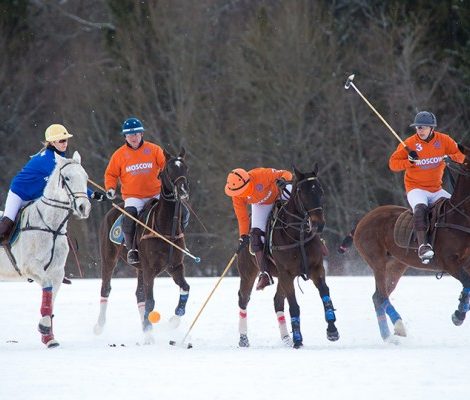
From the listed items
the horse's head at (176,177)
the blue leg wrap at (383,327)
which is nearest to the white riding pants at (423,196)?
the blue leg wrap at (383,327)

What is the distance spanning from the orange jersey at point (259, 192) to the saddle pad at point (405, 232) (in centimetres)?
136

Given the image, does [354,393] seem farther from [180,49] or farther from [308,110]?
[180,49]

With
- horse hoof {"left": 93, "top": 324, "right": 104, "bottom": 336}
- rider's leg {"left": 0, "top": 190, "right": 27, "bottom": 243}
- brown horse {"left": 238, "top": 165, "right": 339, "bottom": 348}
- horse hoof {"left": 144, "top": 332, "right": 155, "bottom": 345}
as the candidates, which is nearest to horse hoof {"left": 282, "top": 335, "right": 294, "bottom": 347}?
brown horse {"left": 238, "top": 165, "right": 339, "bottom": 348}

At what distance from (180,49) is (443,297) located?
22.7 metres

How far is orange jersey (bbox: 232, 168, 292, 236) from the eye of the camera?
14.5 m

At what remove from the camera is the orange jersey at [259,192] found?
14.5 m

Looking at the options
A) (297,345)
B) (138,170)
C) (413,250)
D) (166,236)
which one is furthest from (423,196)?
(138,170)

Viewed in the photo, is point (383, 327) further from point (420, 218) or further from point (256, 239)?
point (256, 239)

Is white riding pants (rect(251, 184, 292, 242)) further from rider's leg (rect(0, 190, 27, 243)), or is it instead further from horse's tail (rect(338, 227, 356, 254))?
rider's leg (rect(0, 190, 27, 243))

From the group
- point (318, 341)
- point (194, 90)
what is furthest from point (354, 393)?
point (194, 90)

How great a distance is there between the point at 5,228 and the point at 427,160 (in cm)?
459

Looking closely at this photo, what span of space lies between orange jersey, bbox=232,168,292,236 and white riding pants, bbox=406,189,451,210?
136 centimetres

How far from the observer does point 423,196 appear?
14523 mm

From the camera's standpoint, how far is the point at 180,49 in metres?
39.4
